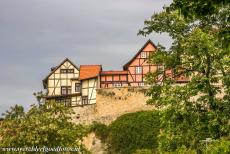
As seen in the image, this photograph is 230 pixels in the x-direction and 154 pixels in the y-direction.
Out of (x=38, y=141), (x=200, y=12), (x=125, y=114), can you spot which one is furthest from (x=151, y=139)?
(x=200, y=12)

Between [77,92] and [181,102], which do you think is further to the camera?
[77,92]

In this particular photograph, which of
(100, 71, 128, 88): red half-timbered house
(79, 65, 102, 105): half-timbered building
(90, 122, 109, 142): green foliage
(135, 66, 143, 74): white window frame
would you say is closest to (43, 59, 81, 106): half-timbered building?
(79, 65, 102, 105): half-timbered building

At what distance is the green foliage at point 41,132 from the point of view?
28.7 m

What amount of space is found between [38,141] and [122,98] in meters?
32.0

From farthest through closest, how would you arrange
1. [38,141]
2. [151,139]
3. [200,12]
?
[151,139]
[38,141]
[200,12]

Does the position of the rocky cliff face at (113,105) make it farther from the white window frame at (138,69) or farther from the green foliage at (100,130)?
the white window frame at (138,69)

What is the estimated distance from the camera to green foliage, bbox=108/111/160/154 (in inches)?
2051

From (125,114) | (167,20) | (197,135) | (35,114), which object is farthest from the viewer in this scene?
(125,114)

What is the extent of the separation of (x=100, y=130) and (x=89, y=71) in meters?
15.7

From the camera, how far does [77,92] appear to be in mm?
70125

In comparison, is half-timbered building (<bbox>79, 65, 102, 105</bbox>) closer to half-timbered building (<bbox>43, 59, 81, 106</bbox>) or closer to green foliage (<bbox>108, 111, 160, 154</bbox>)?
half-timbered building (<bbox>43, 59, 81, 106</bbox>)

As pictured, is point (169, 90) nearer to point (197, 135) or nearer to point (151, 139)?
point (197, 135)

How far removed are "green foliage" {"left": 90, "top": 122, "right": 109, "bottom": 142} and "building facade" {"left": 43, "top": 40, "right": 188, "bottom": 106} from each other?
300 inches

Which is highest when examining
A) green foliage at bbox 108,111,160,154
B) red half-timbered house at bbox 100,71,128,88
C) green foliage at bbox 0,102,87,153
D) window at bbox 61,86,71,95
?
red half-timbered house at bbox 100,71,128,88
